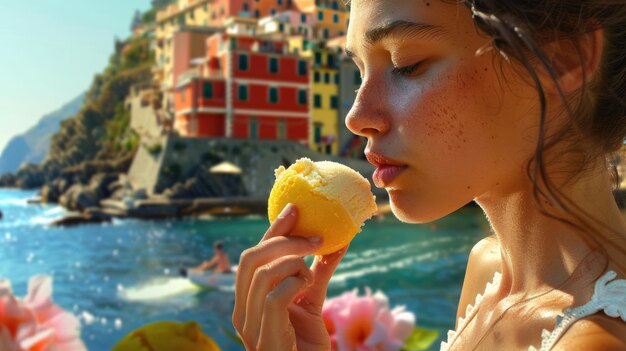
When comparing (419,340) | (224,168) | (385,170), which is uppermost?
(385,170)

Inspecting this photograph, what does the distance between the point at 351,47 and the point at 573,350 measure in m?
0.37

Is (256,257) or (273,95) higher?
(273,95)

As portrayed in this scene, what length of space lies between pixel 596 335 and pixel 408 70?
0.29 metres

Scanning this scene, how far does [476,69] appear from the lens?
0.69 m

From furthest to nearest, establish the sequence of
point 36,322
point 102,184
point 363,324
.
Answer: point 102,184 < point 363,324 < point 36,322

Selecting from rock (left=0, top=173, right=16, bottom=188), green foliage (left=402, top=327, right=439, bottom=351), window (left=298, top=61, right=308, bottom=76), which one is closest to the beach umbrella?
window (left=298, top=61, right=308, bottom=76)

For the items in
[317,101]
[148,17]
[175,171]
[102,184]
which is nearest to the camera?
[175,171]

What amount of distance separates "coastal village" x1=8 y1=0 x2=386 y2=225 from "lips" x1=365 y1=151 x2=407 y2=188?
22087mm

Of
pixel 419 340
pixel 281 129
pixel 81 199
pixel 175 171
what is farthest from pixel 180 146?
pixel 419 340

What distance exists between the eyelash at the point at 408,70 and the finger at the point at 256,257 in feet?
0.68

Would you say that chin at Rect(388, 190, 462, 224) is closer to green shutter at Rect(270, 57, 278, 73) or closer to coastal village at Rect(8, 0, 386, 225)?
coastal village at Rect(8, 0, 386, 225)

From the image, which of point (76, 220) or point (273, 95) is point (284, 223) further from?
point (273, 95)

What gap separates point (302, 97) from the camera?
26.7 meters

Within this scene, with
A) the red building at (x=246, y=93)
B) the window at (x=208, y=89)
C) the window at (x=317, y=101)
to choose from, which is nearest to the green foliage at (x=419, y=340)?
the red building at (x=246, y=93)
